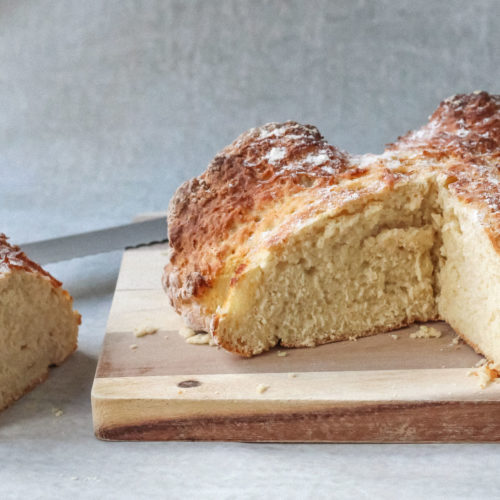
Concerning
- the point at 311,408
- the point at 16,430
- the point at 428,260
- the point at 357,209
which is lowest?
the point at 16,430

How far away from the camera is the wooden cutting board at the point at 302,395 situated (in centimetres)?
290

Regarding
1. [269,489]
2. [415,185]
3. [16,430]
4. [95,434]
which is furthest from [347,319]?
[16,430]

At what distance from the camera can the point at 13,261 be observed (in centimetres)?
333

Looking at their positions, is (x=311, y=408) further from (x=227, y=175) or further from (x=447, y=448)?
→ (x=227, y=175)

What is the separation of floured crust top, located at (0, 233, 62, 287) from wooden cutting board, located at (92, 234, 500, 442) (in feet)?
1.61

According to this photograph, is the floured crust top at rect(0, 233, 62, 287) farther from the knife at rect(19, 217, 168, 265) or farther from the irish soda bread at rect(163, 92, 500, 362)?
the knife at rect(19, 217, 168, 265)

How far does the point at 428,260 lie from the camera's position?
3498 mm

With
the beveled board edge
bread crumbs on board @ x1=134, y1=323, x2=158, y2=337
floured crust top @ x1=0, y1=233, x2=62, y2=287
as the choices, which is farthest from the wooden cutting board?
Result: floured crust top @ x1=0, y1=233, x2=62, y2=287

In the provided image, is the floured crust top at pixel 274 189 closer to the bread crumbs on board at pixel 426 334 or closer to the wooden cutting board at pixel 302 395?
the wooden cutting board at pixel 302 395

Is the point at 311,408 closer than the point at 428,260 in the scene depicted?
Yes

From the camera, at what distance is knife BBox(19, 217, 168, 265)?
4473 mm

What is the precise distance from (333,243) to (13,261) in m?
1.37

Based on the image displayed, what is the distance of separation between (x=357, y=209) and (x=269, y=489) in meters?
1.23

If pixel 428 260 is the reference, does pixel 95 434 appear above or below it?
below
